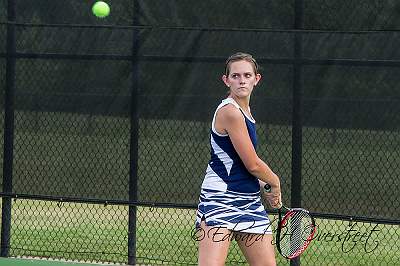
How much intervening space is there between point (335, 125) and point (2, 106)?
8.03ft

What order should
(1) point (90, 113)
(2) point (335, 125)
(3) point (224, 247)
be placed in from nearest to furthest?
(3) point (224, 247), (2) point (335, 125), (1) point (90, 113)

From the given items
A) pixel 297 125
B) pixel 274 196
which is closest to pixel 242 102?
pixel 274 196

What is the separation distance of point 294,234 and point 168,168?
2370 mm

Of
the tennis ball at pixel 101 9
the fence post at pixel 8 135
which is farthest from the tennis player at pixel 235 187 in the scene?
the fence post at pixel 8 135

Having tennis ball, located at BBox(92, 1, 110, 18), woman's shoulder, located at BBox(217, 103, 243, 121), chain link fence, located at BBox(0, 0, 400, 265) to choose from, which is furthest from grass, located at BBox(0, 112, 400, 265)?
woman's shoulder, located at BBox(217, 103, 243, 121)

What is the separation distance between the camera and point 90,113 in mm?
7527

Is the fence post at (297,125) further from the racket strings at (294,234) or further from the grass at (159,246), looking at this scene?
the racket strings at (294,234)

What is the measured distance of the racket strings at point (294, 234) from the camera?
5059mm

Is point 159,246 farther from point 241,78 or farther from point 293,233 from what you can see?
point 241,78

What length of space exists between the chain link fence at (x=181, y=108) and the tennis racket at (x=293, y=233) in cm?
182

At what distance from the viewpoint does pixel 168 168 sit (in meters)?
7.39

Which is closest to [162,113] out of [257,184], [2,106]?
[2,106]

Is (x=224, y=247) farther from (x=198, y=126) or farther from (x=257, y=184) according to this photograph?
(x=198, y=126)

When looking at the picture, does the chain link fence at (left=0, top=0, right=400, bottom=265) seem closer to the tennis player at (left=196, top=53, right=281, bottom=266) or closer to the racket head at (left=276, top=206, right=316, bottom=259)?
the racket head at (left=276, top=206, right=316, bottom=259)
